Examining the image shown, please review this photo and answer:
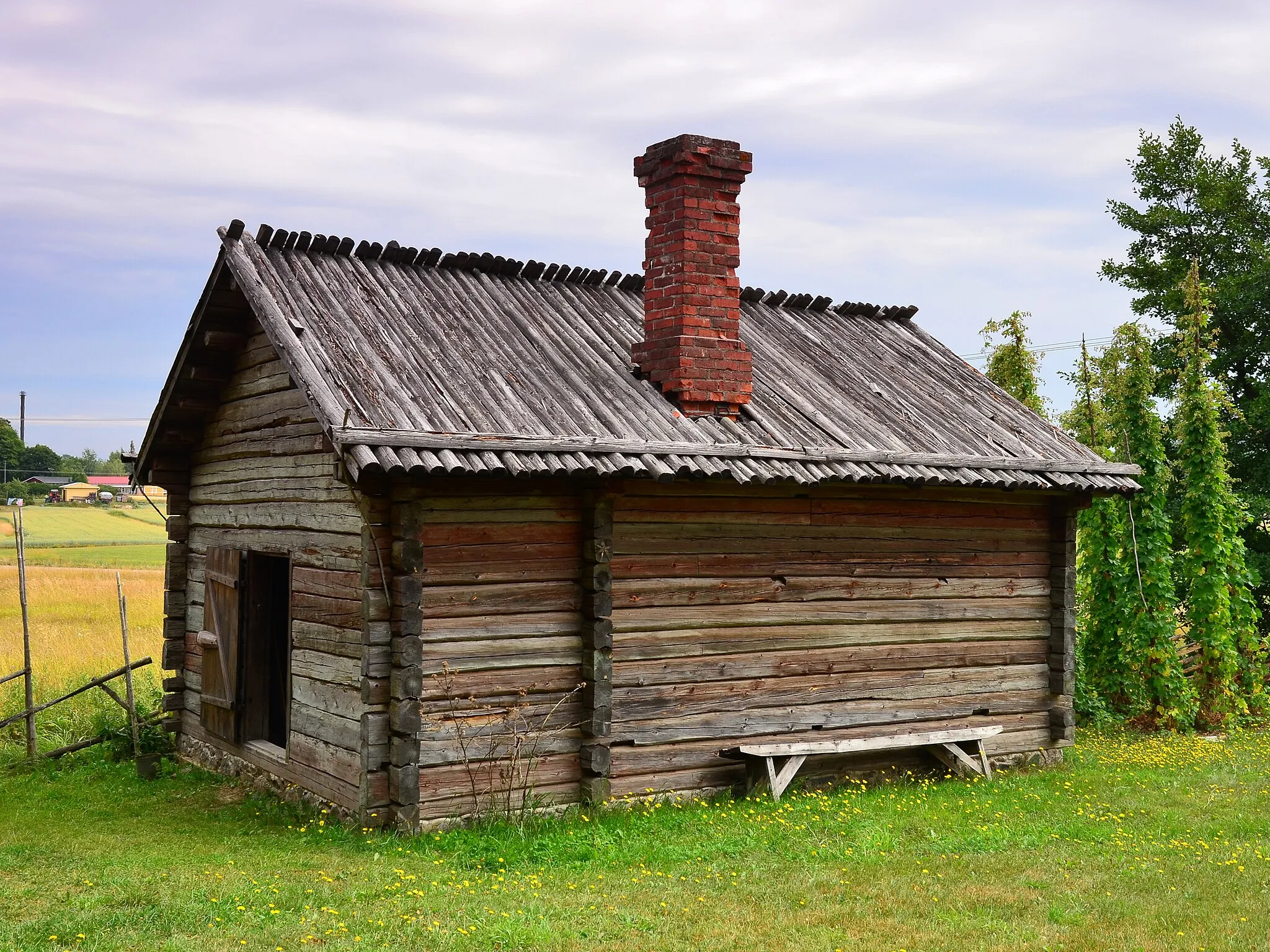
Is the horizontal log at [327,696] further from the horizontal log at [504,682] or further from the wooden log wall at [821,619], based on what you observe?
the wooden log wall at [821,619]

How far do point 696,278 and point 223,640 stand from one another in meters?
5.38

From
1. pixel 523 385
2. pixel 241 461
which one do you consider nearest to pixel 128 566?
pixel 241 461

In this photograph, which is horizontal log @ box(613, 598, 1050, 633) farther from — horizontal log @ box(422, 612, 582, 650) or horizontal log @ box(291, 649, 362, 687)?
horizontal log @ box(291, 649, 362, 687)

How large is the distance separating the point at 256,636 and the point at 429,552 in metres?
3.13

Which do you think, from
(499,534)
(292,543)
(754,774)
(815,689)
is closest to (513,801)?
(499,534)

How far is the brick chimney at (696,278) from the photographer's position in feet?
34.0

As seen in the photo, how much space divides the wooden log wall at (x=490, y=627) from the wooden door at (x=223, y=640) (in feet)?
9.36

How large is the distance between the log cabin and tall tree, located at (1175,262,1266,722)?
3.99 m


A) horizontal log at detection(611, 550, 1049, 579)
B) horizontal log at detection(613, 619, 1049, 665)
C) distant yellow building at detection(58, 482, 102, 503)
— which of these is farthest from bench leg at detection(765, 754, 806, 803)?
distant yellow building at detection(58, 482, 102, 503)

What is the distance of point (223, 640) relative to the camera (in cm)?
1088

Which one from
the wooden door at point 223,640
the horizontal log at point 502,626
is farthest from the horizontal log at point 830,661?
the wooden door at point 223,640

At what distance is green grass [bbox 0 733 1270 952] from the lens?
664 cm

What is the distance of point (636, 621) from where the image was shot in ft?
31.3

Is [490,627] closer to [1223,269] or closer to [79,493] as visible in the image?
[1223,269]
